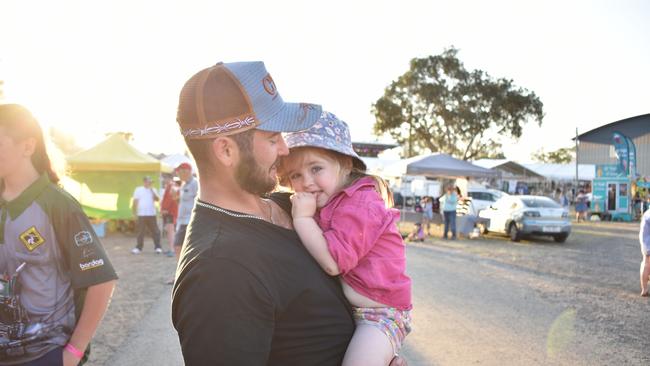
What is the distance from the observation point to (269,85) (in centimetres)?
176

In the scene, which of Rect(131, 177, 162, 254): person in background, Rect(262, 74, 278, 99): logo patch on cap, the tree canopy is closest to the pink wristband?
Rect(262, 74, 278, 99): logo patch on cap

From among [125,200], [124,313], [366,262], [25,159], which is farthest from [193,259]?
[125,200]

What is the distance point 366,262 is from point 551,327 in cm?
521

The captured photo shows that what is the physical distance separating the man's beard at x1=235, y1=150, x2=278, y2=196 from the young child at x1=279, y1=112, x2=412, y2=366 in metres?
0.28

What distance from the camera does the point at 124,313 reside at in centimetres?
678

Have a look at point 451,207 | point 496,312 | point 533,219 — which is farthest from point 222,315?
point 533,219

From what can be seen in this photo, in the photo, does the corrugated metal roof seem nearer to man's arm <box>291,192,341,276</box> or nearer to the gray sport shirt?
man's arm <box>291,192,341,276</box>

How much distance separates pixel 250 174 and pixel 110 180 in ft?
56.5

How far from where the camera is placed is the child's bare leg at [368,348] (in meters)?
1.79

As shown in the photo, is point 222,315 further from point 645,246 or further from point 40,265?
point 645,246

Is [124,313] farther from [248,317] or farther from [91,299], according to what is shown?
[248,317]

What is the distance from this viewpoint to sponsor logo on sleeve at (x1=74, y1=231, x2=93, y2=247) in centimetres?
226

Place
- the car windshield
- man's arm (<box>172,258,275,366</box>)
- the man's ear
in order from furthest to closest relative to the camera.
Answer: the car windshield < the man's ear < man's arm (<box>172,258,275,366</box>)

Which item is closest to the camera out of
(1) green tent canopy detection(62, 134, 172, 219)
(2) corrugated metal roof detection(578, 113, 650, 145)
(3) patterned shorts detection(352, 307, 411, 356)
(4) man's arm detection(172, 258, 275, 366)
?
(4) man's arm detection(172, 258, 275, 366)
